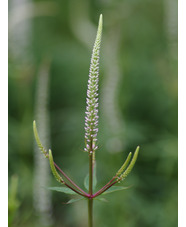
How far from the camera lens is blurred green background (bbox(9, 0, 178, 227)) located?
2.10 m

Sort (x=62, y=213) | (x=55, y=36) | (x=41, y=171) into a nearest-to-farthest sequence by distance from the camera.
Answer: (x=41, y=171)
(x=62, y=213)
(x=55, y=36)

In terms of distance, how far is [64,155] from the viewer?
271 cm

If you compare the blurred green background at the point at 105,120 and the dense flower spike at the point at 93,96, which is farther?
the blurred green background at the point at 105,120

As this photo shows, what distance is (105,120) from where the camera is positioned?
7.49 ft

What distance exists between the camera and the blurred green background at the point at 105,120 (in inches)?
82.7

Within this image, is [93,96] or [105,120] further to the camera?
[105,120]

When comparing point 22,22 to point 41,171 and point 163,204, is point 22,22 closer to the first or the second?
point 41,171

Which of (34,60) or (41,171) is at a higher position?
(34,60)

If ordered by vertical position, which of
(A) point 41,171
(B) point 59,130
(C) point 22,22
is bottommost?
(A) point 41,171

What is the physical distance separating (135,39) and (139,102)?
734 millimetres

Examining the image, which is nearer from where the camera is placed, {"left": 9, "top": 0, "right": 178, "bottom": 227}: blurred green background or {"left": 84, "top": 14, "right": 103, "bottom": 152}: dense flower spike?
{"left": 84, "top": 14, "right": 103, "bottom": 152}: dense flower spike
